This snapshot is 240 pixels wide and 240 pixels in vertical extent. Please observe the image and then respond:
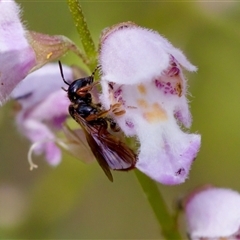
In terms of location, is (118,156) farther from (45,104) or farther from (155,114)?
(45,104)

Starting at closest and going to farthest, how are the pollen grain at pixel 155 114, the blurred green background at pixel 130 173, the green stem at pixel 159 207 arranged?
1. the pollen grain at pixel 155 114
2. the green stem at pixel 159 207
3. the blurred green background at pixel 130 173

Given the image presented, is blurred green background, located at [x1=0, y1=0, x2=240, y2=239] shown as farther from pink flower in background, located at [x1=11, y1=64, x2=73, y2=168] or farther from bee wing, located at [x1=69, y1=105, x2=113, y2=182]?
bee wing, located at [x1=69, y1=105, x2=113, y2=182]

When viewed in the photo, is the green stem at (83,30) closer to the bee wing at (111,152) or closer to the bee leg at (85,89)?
the bee leg at (85,89)

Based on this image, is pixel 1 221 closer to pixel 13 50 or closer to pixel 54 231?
pixel 54 231

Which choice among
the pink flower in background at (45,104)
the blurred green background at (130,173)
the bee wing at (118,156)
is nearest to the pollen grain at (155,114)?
the bee wing at (118,156)

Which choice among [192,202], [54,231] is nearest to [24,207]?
[54,231]
